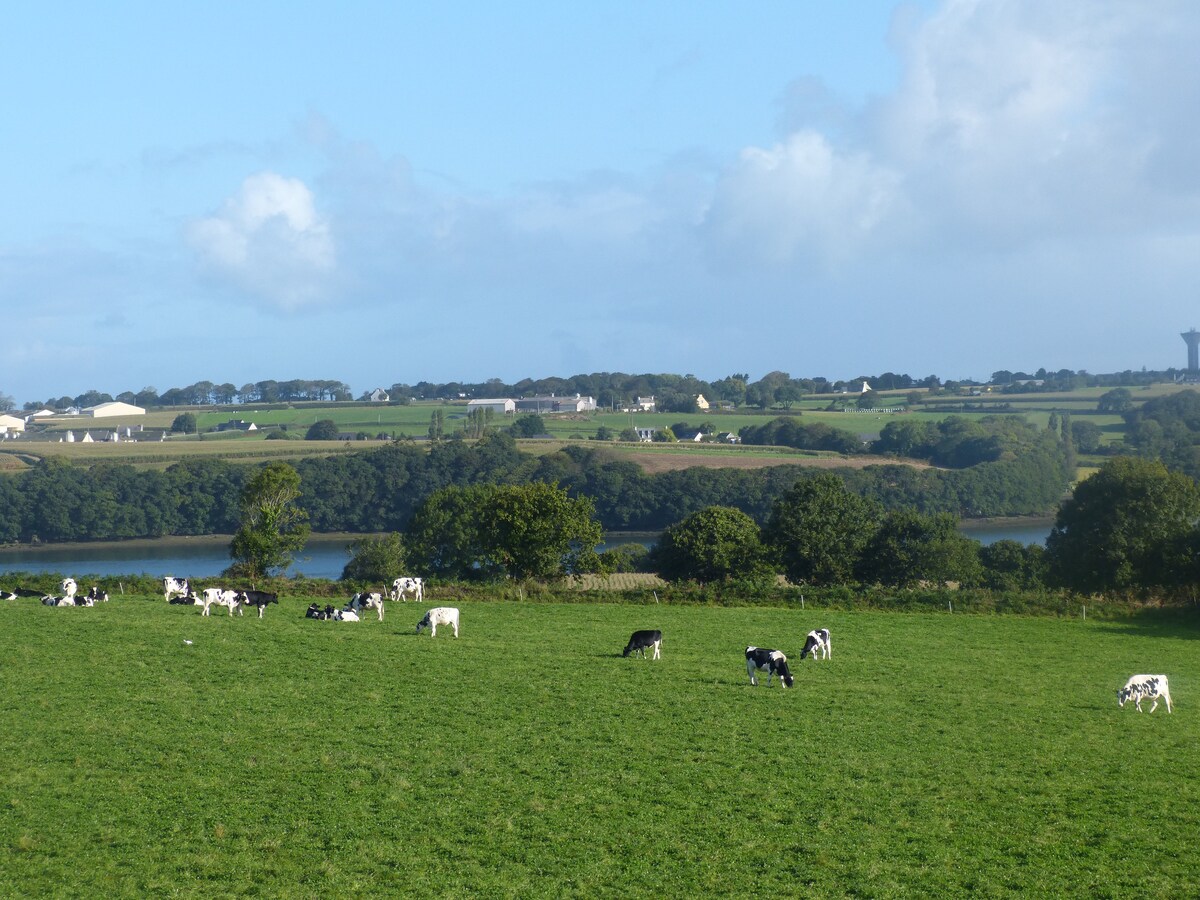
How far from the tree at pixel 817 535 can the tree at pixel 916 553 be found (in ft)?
3.84

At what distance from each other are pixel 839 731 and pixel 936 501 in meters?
121

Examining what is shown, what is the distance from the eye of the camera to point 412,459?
145m

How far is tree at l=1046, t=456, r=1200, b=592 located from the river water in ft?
135

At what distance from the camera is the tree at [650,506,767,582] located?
204ft

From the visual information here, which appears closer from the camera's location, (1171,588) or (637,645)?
(637,645)

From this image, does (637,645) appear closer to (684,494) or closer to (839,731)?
(839,731)

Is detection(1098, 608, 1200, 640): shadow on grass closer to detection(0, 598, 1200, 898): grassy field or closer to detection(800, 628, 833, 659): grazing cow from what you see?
detection(0, 598, 1200, 898): grassy field

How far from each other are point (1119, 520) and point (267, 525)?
39733 millimetres

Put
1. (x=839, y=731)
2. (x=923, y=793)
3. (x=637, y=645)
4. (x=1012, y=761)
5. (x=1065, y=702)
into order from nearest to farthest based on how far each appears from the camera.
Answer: (x=923, y=793)
(x=1012, y=761)
(x=839, y=731)
(x=1065, y=702)
(x=637, y=645)

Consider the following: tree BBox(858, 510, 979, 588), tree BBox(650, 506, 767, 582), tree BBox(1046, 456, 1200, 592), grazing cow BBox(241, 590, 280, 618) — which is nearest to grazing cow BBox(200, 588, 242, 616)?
grazing cow BBox(241, 590, 280, 618)

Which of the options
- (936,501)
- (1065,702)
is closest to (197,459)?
(936,501)

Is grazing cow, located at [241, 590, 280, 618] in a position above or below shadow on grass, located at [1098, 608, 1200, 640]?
above

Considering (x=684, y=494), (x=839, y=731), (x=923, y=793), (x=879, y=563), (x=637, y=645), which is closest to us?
(x=923, y=793)

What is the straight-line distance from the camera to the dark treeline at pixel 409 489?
411ft
